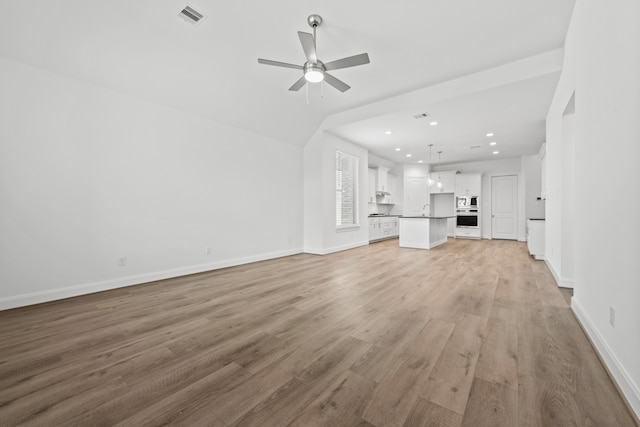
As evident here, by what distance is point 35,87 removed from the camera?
9.75ft

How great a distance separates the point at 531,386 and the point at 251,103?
4903 mm

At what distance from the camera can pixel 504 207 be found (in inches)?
360

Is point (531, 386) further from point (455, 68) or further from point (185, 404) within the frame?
point (455, 68)

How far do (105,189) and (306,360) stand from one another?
3.52 meters

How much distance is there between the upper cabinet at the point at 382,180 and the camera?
954 cm

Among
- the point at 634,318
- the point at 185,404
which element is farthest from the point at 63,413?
the point at 634,318

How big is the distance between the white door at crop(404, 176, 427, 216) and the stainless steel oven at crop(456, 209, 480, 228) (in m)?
1.31

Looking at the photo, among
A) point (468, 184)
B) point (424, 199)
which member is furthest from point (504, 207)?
point (424, 199)

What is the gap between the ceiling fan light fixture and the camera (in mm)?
2701

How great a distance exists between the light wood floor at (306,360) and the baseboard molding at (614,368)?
0.06m

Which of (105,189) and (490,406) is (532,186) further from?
(105,189)

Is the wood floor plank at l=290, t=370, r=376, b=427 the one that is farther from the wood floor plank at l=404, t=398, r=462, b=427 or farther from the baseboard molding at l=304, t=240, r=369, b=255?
the baseboard molding at l=304, t=240, r=369, b=255

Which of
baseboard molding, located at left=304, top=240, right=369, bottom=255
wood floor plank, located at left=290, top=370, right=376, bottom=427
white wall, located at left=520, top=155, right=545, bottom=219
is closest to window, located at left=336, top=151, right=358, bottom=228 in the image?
baseboard molding, located at left=304, top=240, right=369, bottom=255

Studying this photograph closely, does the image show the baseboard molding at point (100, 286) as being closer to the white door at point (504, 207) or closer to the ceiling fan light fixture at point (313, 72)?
the ceiling fan light fixture at point (313, 72)
